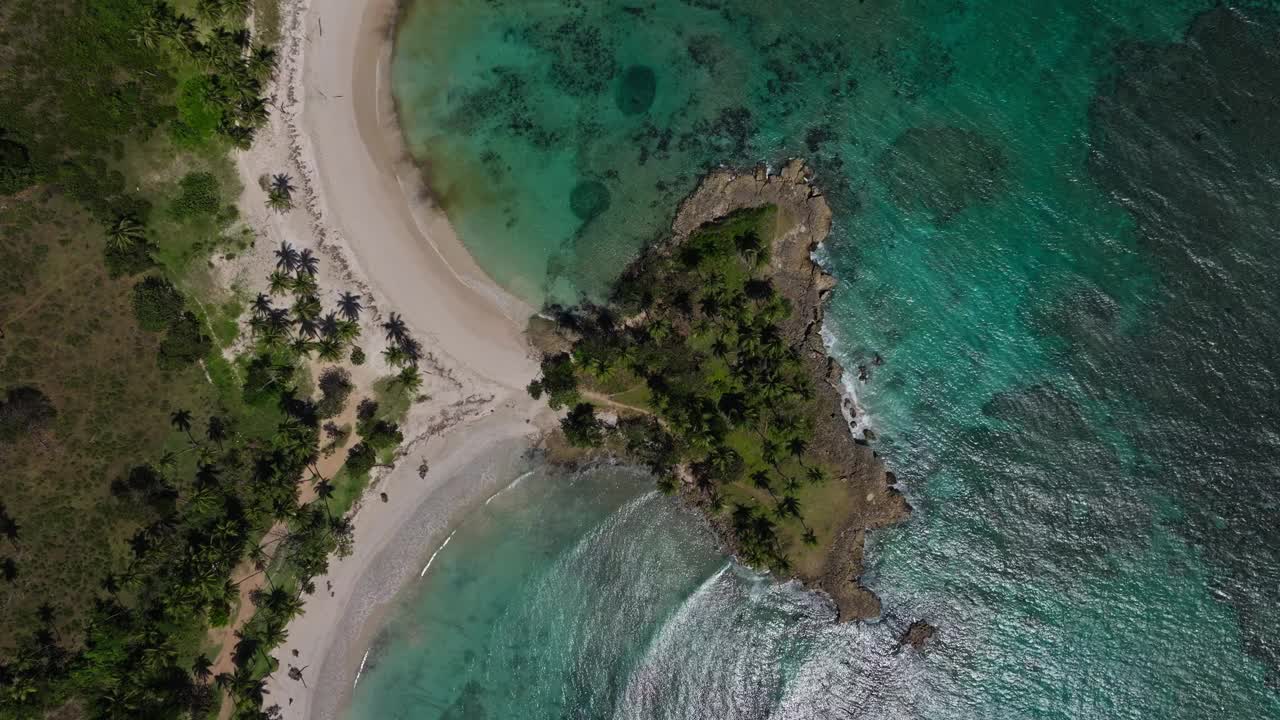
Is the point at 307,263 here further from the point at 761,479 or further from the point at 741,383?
the point at 761,479

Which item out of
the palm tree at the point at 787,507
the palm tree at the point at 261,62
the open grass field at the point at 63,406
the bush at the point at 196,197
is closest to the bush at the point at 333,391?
the open grass field at the point at 63,406

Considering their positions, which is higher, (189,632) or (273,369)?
(273,369)

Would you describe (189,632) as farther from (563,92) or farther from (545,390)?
(563,92)

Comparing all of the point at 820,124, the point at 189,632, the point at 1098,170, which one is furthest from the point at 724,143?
the point at 189,632

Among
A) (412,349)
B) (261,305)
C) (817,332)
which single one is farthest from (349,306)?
(817,332)

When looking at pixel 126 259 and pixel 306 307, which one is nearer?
pixel 126 259

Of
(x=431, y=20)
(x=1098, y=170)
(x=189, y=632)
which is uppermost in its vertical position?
(x=431, y=20)

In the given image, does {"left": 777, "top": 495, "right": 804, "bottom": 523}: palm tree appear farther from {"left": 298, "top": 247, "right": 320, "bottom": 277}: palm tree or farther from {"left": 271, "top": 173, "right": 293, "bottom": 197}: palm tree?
{"left": 271, "top": 173, "right": 293, "bottom": 197}: palm tree
